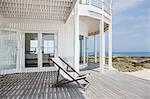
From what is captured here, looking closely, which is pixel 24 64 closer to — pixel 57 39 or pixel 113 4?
pixel 57 39

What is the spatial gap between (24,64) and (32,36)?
160cm

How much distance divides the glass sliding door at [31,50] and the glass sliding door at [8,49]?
649mm

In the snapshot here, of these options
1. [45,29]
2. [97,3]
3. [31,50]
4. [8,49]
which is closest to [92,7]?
[97,3]

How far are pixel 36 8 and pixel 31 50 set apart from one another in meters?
2.65

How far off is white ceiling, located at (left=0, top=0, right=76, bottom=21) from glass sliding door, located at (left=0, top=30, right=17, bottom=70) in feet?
3.32

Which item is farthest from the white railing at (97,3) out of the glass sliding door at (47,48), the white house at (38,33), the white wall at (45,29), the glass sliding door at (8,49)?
the glass sliding door at (8,49)

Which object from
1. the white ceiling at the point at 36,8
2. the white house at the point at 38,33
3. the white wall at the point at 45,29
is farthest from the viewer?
the white wall at the point at 45,29

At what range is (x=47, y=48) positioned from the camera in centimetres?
938

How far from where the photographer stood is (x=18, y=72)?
8758mm

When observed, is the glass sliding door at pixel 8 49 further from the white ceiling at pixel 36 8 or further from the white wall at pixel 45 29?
the white ceiling at pixel 36 8

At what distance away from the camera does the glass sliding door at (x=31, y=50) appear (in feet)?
29.9

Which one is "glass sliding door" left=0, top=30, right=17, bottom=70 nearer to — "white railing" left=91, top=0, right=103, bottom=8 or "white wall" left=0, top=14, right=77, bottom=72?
"white wall" left=0, top=14, right=77, bottom=72

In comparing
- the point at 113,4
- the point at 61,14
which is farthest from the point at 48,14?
the point at 113,4

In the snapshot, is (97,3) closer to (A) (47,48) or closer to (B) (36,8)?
(B) (36,8)
